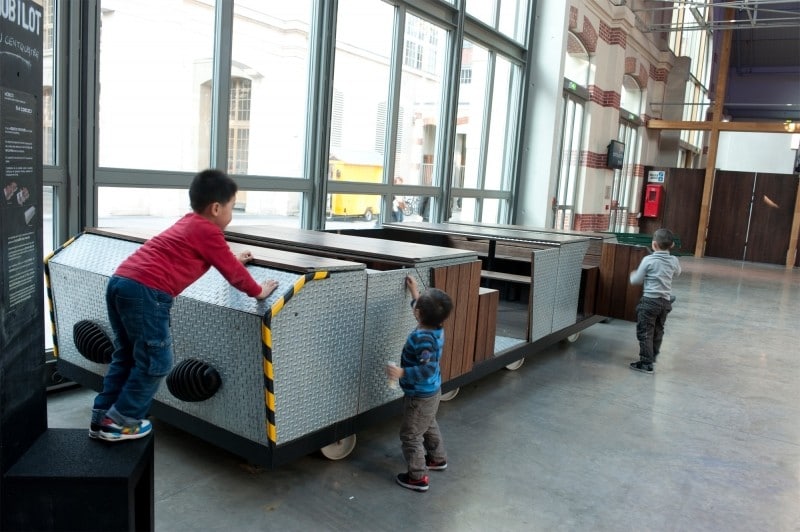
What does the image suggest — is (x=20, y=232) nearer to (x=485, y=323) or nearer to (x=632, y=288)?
(x=485, y=323)

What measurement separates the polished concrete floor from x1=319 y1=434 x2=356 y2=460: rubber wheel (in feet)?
0.14

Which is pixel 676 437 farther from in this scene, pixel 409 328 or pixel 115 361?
pixel 115 361

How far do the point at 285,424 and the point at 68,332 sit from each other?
1703mm

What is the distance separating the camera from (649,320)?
5.93 meters

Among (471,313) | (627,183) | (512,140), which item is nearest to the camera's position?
(471,313)

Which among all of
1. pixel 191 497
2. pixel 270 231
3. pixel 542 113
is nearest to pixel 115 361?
pixel 191 497

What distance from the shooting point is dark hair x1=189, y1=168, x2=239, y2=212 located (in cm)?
273

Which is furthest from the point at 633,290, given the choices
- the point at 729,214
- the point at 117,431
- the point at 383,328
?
the point at 729,214

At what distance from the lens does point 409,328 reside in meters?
3.60

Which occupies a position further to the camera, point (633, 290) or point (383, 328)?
point (633, 290)

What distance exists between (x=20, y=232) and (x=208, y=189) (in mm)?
717

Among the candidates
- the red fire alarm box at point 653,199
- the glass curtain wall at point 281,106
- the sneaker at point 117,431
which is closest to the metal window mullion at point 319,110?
the glass curtain wall at point 281,106

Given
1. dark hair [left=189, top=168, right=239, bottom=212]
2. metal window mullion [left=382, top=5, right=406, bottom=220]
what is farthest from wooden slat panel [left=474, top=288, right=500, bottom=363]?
metal window mullion [left=382, top=5, right=406, bottom=220]

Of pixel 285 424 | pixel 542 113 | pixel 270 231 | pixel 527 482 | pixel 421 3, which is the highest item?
pixel 421 3
